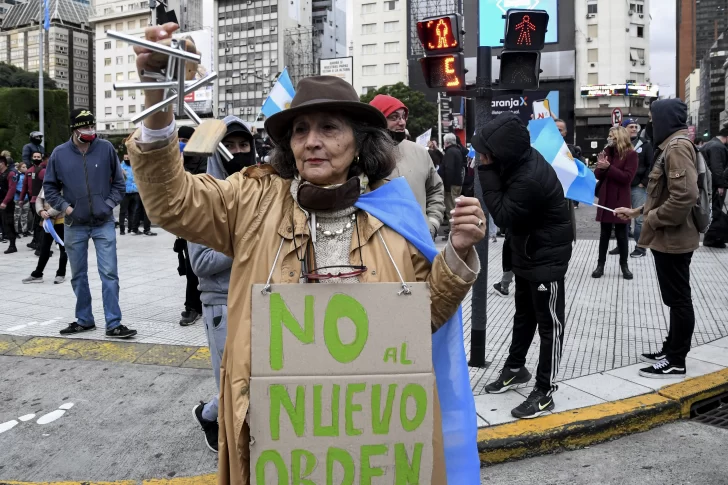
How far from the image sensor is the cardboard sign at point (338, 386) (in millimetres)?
1824

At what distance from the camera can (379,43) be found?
78562mm

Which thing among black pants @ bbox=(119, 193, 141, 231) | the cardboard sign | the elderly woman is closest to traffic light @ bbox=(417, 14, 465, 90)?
the elderly woman

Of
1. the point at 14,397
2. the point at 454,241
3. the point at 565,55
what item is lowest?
the point at 14,397

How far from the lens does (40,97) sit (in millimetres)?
23656

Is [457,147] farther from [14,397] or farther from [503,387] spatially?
[14,397]

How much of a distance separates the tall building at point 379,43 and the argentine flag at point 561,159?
72.7 metres

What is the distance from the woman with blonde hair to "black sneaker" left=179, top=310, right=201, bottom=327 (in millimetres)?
5297

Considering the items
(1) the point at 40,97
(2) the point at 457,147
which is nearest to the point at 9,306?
(2) the point at 457,147

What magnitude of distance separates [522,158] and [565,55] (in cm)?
6645

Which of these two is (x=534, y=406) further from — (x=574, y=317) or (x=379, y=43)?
(x=379, y=43)

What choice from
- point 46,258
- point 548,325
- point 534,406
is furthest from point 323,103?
point 46,258

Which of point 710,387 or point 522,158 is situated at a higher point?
point 522,158

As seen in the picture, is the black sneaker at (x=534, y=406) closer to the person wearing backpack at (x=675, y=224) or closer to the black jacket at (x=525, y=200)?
the black jacket at (x=525, y=200)

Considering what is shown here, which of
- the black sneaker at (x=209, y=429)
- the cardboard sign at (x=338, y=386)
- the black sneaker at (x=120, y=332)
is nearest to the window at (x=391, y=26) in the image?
the black sneaker at (x=120, y=332)
